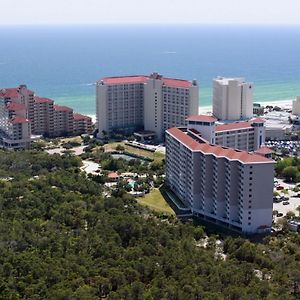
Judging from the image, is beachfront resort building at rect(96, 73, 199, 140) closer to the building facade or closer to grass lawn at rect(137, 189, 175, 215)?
the building facade

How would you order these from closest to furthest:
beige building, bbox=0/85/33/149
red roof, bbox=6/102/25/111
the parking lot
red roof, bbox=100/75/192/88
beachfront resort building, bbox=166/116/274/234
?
beachfront resort building, bbox=166/116/274/234 < the parking lot < beige building, bbox=0/85/33/149 < red roof, bbox=6/102/25/111 < red roof, bbox=100/75/192/88

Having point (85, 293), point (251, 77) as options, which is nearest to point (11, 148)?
point (85, 293)

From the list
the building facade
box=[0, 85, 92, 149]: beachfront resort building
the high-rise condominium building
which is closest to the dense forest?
the building facade

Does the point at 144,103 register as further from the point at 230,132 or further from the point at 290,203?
the point at 290,203

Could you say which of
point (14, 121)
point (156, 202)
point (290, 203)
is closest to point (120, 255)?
point (156, 202)

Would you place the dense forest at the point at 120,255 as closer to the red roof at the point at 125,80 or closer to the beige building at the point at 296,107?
the red roof at the point at 125,80

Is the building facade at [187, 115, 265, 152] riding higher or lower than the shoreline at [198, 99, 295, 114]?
higher

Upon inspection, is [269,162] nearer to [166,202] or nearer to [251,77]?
[166,202]
